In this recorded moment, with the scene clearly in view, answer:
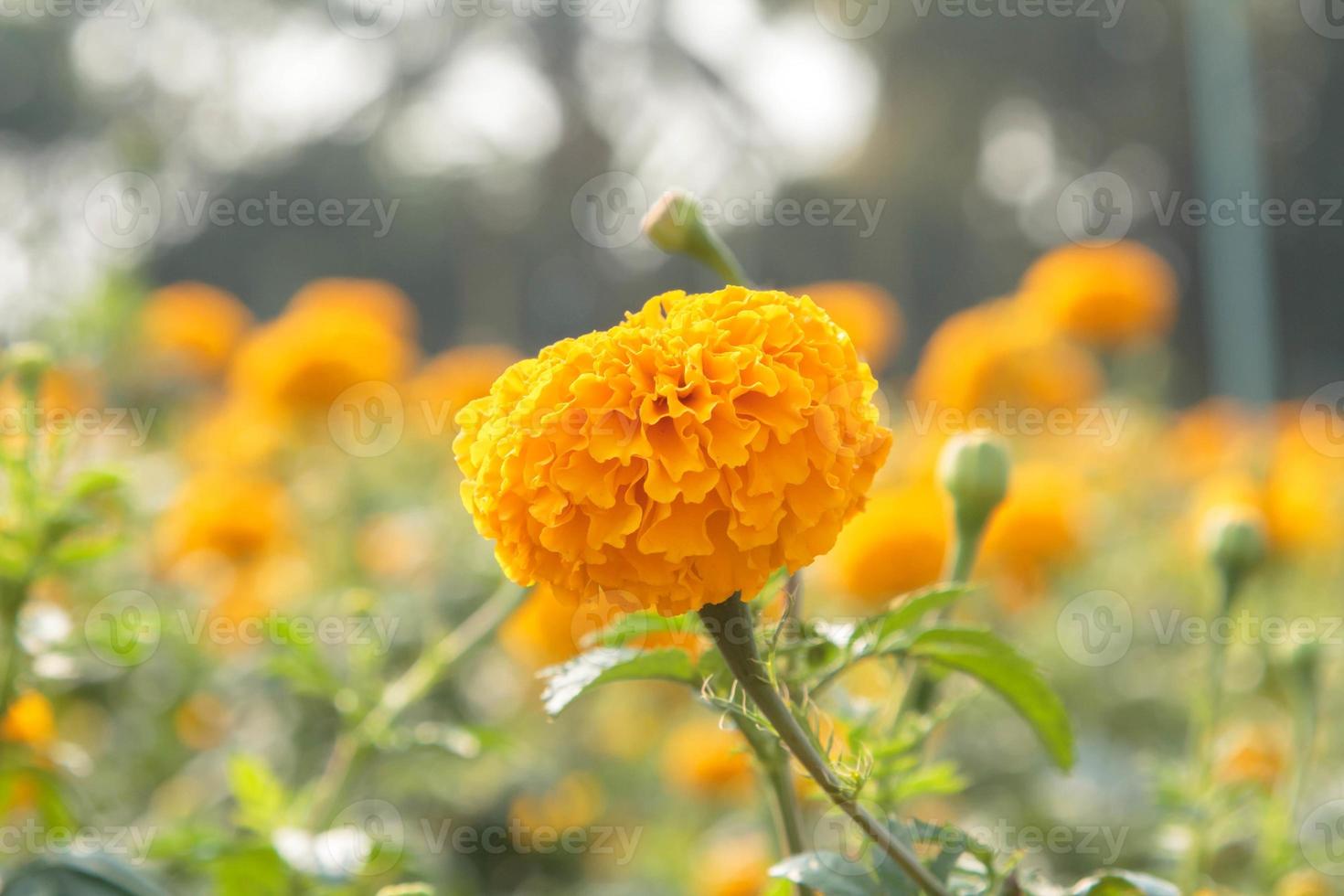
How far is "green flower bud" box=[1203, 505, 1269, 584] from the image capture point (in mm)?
1390

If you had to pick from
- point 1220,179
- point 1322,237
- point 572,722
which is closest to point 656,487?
point 572,722

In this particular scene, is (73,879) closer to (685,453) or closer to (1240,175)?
(685,453)

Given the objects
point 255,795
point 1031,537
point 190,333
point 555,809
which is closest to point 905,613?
point 255,795

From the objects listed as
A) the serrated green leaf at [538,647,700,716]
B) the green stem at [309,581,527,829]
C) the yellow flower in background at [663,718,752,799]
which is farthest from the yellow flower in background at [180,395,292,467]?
the serrated green leaf at [538,647,700,716]

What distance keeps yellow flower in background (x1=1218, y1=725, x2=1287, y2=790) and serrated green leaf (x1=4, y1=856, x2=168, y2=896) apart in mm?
1125

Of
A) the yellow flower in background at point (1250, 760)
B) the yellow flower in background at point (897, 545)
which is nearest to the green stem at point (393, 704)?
the yellow flower in background at point (897, 545)

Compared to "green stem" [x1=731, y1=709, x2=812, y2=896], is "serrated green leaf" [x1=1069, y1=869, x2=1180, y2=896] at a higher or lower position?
lower

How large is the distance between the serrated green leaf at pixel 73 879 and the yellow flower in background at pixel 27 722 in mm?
236

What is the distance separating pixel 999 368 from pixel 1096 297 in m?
0.37

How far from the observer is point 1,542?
3.54ft

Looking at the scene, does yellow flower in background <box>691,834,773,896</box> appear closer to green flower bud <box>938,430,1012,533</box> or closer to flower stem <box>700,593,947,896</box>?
green flower bud <box>938,430,1012,533</box>

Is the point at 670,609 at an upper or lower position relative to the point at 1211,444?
lower

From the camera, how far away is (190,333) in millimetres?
3217

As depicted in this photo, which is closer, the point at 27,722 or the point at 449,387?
the point at 27,722
